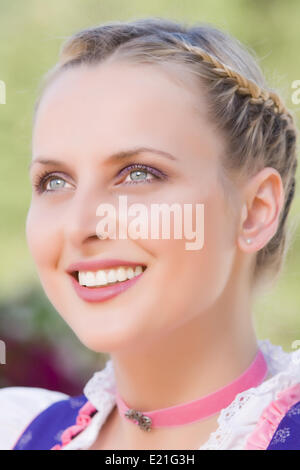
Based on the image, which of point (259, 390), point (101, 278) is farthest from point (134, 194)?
point (259, 390)

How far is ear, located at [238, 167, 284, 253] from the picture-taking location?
3.97 ft

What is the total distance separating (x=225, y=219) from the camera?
116 centimetres

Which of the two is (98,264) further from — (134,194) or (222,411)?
(222,411)

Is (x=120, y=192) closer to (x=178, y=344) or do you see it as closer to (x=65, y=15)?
(x=178, y=344)

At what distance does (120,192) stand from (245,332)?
349 millimetres

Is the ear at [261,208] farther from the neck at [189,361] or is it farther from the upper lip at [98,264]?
the upper lip at [98,264]

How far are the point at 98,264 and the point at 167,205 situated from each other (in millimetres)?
146

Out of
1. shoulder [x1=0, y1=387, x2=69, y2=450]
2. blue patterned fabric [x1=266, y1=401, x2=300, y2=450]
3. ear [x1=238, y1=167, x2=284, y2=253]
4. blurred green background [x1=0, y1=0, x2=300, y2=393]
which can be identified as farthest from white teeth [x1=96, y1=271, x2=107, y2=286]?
blurred green background [x1=0, y1=0, x2=300, y2=393]

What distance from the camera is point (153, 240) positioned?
1081mm

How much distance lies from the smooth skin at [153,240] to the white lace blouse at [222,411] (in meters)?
0.07

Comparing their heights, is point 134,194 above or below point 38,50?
below

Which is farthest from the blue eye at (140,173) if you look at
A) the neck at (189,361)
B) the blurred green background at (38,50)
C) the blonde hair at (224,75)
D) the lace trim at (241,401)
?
the blurred green background at (38,50)

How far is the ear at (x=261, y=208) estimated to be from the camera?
1.21 m
